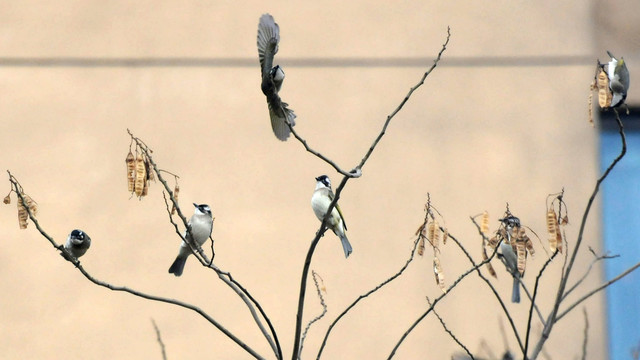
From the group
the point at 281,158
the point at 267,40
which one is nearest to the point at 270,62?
the point at 267,40

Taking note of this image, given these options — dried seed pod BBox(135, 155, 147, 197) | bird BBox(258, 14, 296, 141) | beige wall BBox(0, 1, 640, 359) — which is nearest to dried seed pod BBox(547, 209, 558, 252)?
bird BBox(258, 14, 296, 141)

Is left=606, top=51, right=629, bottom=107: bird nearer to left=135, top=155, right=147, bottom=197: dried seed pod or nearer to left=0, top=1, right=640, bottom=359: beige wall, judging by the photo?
left=135, top=155, right=147, bottom=197: dried seed pod

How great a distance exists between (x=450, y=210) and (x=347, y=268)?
0.66 m

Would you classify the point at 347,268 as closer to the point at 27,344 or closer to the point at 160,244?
the point at 160,244

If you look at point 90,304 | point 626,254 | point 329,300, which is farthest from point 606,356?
point 90,304

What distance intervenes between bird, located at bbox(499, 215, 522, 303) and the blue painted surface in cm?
77

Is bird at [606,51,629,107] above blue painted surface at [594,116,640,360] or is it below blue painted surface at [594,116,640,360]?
below

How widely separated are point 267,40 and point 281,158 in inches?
109

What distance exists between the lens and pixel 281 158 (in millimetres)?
6309

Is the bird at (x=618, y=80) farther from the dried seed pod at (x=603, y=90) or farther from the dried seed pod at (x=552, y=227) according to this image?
the dried seed pod at (x=552, y=227)

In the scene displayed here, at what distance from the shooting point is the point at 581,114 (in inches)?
253

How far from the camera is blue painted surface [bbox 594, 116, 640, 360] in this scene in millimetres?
6285

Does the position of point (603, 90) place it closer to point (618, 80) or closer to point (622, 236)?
point (618, 80)

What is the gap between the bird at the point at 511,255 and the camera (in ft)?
13.1
